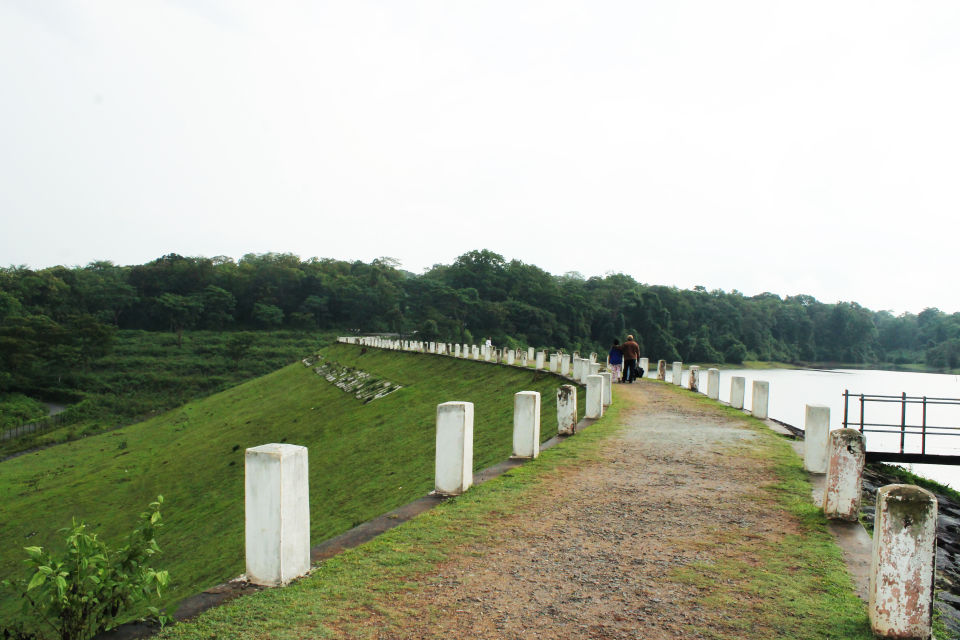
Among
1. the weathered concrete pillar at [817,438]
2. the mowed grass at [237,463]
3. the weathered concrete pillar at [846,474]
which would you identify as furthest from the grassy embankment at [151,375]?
the weathered concrete pillar at [846,474]

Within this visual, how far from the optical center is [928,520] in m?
3.82

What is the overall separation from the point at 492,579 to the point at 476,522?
Answer: 136 centimetres

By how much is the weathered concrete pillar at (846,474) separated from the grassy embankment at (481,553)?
8.8 inches

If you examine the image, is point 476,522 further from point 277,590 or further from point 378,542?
point 277,590

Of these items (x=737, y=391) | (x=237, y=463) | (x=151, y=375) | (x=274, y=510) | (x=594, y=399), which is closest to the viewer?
(x=274, y=510)

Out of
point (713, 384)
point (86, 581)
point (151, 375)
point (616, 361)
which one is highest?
point (616, 361)

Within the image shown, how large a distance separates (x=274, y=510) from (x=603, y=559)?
2588mm

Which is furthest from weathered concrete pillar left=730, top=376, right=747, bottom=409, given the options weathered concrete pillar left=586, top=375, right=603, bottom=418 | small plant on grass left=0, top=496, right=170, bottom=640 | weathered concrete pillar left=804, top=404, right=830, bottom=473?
small plant on grass left=0, top=496, right=170, bottom=640

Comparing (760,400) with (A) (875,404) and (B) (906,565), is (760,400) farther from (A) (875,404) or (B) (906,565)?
(A) (875,404)

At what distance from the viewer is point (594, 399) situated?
1315cm

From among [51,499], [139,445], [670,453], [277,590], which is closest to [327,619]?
[277,590]

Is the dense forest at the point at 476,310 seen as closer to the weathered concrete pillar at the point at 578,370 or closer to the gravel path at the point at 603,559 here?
the weathered concrete pillar at the point at 578,370

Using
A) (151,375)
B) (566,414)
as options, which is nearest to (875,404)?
(566,414)

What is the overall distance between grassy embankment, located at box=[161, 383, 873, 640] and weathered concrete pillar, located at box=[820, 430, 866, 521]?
223 millimetres
